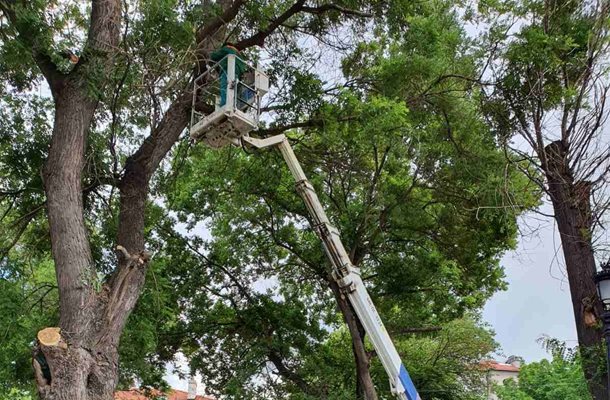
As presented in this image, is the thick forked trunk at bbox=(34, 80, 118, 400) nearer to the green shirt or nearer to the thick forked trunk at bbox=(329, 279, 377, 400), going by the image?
the green shirt

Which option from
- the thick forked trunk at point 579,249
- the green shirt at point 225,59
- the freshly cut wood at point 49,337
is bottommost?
the freshly cut wood at point 49,337

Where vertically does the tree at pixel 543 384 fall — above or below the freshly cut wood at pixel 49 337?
above

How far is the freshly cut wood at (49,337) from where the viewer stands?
199 inches

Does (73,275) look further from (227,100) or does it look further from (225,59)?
(225,59)

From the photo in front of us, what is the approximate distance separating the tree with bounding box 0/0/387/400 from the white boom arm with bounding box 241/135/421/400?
4.37ft

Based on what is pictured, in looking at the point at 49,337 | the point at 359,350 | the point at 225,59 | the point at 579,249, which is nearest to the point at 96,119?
the point at 225,59

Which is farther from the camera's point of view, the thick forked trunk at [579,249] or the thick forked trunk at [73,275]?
the thick forked trunk at [579,249]

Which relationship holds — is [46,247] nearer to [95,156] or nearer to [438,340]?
[95,156]

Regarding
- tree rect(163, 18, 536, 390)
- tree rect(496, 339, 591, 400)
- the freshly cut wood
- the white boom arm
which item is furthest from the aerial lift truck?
tree rect(496, 339, 591, 400)

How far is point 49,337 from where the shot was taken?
5.12 m

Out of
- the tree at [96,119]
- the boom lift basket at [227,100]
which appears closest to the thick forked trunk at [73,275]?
the tree at [96,119]

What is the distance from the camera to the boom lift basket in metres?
6.40

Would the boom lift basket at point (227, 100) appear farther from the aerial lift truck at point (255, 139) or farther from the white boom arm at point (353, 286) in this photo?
the white boom arm at point (353, 286)

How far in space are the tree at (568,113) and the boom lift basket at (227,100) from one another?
10.0ft
